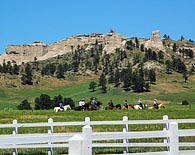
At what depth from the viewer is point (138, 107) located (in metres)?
57.1

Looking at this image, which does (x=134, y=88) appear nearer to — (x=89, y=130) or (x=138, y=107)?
(x=138, y=107)

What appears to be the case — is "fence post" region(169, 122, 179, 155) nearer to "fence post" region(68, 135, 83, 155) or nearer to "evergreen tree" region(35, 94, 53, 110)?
"fence post" region(68, 135, 83, 155)

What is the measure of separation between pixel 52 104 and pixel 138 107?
85709 millimetres

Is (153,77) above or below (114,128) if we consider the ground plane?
above

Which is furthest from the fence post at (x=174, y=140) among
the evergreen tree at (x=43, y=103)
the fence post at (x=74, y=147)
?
the evergreen tree at (x=43, y=103)

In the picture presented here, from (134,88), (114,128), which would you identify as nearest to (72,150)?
(114,128)

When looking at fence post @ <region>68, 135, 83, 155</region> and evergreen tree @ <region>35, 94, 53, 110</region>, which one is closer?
fence post @ <region>68, 135, 83, 155</region>

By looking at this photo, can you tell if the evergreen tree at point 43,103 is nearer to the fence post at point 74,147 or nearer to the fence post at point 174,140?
the fence post at point 174,140

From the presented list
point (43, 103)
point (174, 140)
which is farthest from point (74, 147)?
point (43, 103)

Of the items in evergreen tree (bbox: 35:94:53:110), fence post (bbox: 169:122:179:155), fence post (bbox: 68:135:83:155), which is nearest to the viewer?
fence post (bbox: 68:135:83:155)

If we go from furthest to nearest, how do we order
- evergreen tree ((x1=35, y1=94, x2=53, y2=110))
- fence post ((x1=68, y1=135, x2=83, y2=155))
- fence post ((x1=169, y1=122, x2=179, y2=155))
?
1. evergreen tree ((x1=35, y1=94, x2=53, y2=110))
2. fence post ((x1=169, y1=122, x2=179, y2=155))
3. fence post ((x1=68, y1=135, x2=83, y2=155))

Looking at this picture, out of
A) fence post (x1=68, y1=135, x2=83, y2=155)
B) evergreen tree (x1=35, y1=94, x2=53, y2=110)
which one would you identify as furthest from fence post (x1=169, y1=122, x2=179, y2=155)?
evergreen tree (x1=35, y1=94, x2=53, y2=110)

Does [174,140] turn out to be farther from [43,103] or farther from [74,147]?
[43,103]

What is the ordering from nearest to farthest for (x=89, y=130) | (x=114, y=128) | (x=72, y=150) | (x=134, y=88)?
(x=72, y=150), (x=89, y=130), (x=114, y=128), (x=134, y=88)
